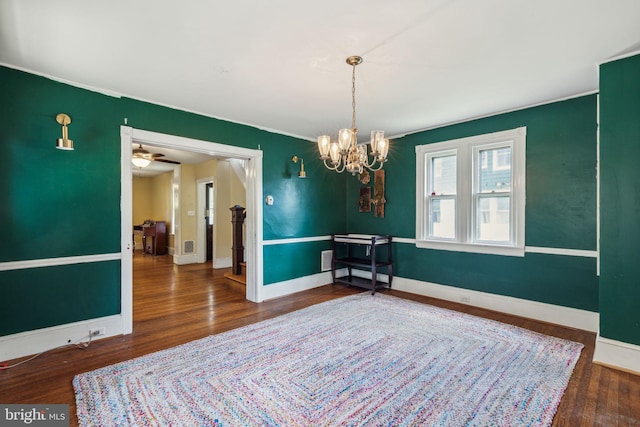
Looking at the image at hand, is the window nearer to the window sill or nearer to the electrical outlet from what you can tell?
the window sill

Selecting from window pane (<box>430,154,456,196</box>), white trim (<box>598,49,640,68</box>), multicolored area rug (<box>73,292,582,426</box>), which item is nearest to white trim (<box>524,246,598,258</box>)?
multicolored area rug (<box>73,292,582,426</box>)

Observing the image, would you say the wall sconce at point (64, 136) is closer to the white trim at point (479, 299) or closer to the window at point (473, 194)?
the white trim at point (479, 299)

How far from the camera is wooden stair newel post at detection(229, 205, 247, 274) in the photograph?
570 centimetres

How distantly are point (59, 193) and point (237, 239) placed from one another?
315 centimetres

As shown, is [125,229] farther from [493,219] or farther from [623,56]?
[623,56]

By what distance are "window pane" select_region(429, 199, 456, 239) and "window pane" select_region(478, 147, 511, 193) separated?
1.63 ft

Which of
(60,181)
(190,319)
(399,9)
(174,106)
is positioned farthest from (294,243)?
(399,9)

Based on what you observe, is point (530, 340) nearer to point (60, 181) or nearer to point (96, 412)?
point (96, 412)

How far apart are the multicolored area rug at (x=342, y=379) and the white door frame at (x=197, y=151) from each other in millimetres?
918

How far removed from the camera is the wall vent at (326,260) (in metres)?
5.22

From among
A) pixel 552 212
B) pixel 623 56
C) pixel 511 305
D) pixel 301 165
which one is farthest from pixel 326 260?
pixel 623 56

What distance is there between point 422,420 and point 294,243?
3.25 metres

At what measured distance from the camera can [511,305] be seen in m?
3.73

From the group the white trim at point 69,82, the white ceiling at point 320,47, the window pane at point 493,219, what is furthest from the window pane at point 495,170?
the white trim at point 69,82
